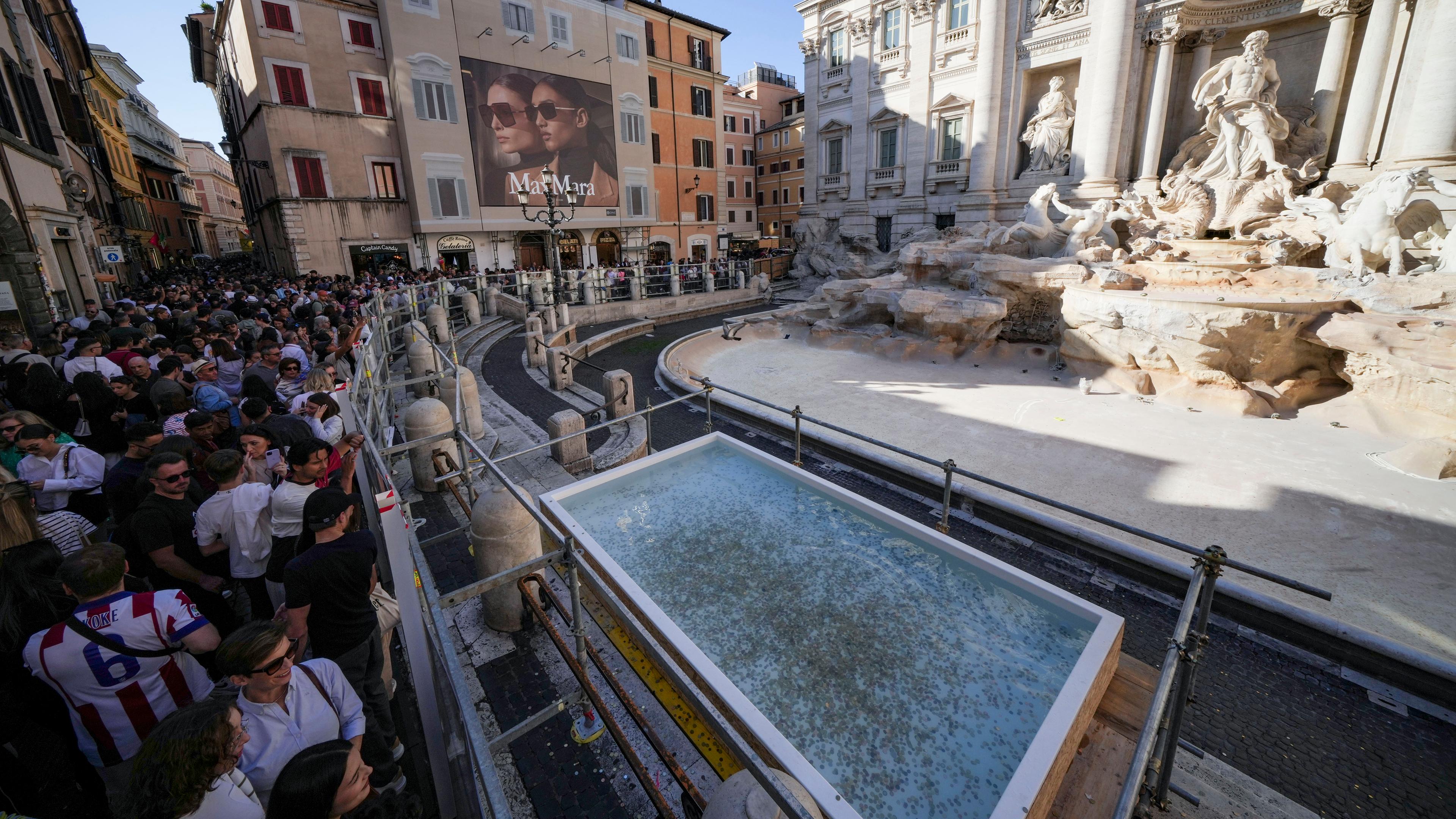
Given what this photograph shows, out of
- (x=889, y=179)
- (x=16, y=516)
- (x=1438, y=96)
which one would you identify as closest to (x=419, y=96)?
(x=889, y=179)

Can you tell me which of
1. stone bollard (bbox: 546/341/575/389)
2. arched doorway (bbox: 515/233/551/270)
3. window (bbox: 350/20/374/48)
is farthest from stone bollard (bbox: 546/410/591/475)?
window (bbox: 350/20/374/48)

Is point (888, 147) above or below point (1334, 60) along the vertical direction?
below

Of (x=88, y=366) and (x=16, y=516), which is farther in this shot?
(x=88, y=366)

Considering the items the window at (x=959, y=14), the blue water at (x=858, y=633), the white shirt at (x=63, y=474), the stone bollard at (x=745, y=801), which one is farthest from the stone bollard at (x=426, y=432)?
the window at (x=959, y=14)

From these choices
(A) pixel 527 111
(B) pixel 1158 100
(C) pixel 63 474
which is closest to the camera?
(C) pixel 63 474

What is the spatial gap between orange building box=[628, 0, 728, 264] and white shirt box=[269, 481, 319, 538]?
31.6m

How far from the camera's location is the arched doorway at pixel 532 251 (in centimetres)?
2948

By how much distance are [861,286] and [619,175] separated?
1900cm

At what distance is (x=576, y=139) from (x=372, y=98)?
342 inches

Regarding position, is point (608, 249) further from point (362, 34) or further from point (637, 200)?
point (362, 34)

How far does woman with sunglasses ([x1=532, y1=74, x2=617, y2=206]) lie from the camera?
28000 millimetres

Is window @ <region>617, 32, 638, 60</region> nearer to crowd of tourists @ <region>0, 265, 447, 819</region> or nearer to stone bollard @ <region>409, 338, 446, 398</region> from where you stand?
stone bollard @ <region>409, 338, 446, 398</region>

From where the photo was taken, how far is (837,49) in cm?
2736

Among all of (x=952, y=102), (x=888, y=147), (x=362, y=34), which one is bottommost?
(x=888, y=147)
